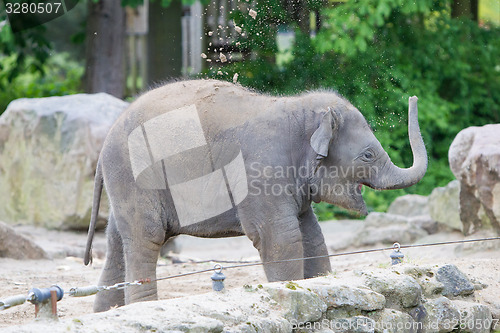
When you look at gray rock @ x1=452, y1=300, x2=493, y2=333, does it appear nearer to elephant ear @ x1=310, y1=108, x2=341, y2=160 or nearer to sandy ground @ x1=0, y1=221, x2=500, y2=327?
sandy ground @ x1=0, y1=221, x2=500, y2=327

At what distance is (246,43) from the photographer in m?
12.4

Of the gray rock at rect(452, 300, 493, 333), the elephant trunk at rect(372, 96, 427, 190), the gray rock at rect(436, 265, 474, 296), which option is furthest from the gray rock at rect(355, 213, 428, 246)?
the gray rock at rect(452, 300, 493, 333)

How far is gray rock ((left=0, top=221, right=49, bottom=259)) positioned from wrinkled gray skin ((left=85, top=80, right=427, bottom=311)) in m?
2.82

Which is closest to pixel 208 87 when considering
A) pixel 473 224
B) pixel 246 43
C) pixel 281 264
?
pixel 281 264

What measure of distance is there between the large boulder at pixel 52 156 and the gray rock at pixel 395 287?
20.1 ft

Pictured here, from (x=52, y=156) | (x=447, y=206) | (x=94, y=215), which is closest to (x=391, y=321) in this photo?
(x=94, y=215)

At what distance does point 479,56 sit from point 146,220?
1045 centimetres

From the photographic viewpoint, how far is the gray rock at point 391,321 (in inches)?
181

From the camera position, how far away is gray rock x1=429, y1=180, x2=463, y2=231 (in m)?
9.41

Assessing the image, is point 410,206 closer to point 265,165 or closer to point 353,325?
point 265,165

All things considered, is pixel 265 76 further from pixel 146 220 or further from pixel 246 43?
pixel 146 220

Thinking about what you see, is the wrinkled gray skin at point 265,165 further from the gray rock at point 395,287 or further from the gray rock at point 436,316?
the gray rock at point 436,316

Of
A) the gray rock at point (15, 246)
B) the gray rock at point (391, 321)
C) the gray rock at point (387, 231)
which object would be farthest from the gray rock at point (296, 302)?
the gray rock at point (387, 231)

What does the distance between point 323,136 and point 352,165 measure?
0.35 metres
